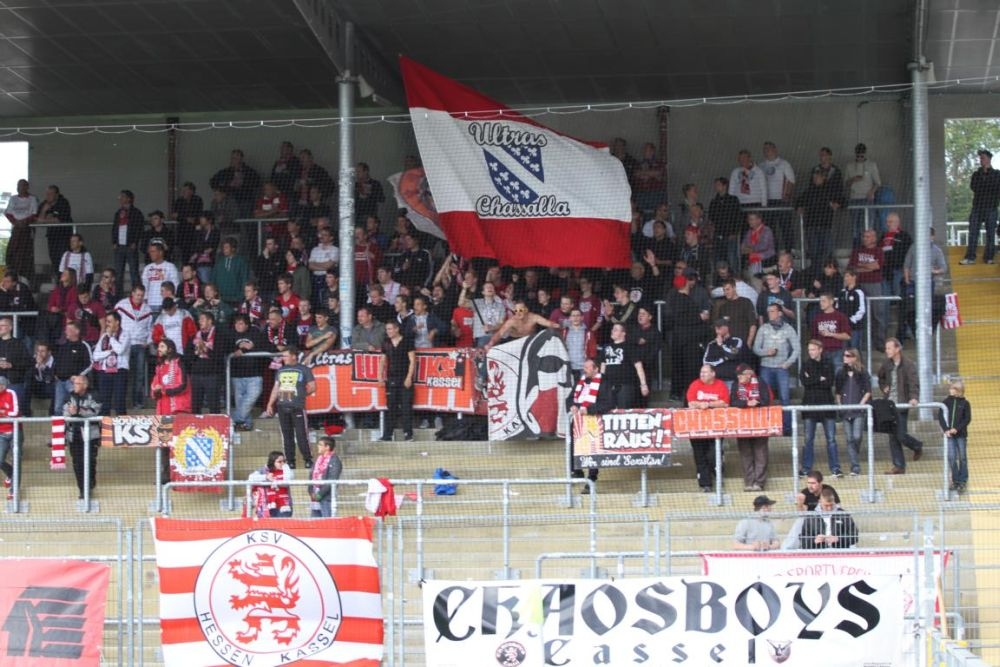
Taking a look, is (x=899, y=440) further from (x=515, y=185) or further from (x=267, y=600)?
(x=267, y=600)

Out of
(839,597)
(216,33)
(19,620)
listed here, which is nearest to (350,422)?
(216,33)

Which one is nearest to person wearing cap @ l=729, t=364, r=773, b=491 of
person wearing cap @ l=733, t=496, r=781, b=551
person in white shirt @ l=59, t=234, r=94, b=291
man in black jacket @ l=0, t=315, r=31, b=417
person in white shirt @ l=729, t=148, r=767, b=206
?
person wearing cap @ l=733, t=496, r=781, b=551

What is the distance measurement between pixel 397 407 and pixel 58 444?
4132 millimetres

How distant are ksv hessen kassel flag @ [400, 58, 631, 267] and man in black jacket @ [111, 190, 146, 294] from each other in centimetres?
481

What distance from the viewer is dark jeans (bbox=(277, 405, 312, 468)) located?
60.1 ft

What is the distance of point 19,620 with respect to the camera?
37.1 ft

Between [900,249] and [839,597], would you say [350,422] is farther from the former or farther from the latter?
[839,597]

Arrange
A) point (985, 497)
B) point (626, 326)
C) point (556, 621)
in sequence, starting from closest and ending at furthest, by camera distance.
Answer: point (556, 621), point (985, 497), point (626, 326)

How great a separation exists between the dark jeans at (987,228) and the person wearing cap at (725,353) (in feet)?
19.2

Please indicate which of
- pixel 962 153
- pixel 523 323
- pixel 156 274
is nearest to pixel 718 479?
pixel 523 323

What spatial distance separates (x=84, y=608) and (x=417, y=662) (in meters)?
3.15

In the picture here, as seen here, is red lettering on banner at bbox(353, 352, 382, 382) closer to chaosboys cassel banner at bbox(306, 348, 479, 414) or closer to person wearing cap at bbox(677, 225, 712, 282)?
chaosboys cassel banner at bbox(306, 348, 479, 414)

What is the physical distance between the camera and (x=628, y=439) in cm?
1720

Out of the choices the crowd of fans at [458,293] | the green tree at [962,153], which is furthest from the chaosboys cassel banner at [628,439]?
the green tree at [962,153]
